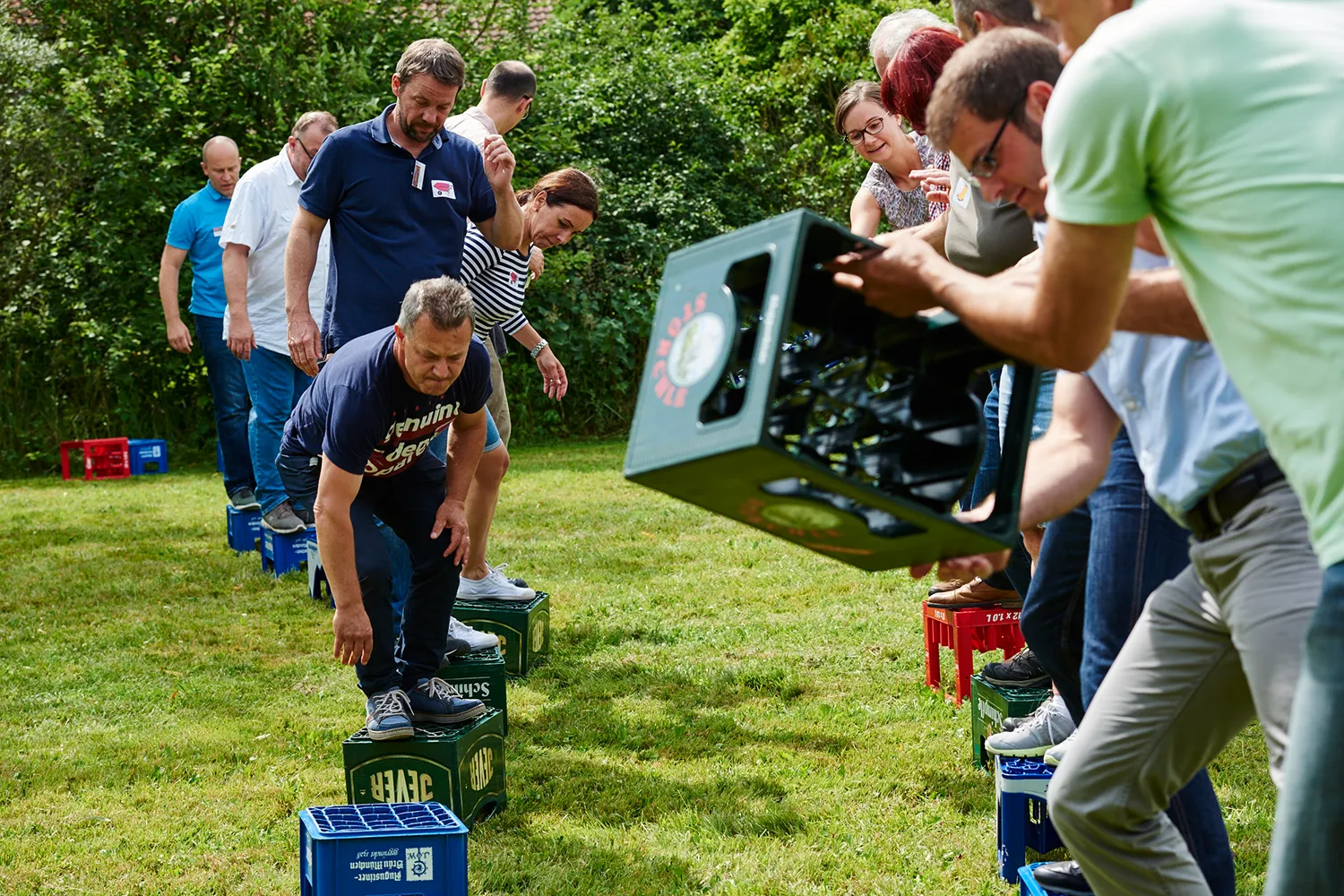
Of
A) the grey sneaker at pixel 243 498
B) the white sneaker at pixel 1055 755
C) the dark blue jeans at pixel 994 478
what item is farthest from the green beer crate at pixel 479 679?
the grey sneaker at pixel 243 498

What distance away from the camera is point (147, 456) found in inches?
500

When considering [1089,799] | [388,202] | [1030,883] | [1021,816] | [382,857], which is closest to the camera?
[1089,799]

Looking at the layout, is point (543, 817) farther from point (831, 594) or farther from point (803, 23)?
point (803, 23)

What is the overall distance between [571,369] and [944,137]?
1259cm

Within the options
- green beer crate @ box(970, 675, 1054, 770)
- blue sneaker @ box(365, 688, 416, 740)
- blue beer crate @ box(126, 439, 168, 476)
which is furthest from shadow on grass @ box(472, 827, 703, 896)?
blue beer crate @ box(126, 439, 168, 476)

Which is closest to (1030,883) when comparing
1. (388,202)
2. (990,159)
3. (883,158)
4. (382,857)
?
(382,857)

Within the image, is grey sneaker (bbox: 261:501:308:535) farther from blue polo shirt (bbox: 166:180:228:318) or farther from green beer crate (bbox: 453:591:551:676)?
green beer crate (bbox: 453:591:551:676)

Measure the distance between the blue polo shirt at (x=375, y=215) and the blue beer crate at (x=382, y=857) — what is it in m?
2.24

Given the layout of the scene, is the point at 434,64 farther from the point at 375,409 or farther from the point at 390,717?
the point at 390,717

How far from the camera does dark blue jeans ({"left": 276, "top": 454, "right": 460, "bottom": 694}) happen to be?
4.27 m

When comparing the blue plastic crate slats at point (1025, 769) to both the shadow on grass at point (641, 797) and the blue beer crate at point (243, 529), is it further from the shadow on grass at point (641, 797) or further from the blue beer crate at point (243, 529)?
A: the blue beer crate at point (243, 529)

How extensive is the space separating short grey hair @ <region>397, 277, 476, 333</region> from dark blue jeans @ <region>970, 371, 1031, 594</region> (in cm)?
153

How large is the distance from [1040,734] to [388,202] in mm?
2937

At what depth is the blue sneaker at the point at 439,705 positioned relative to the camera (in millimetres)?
4277
